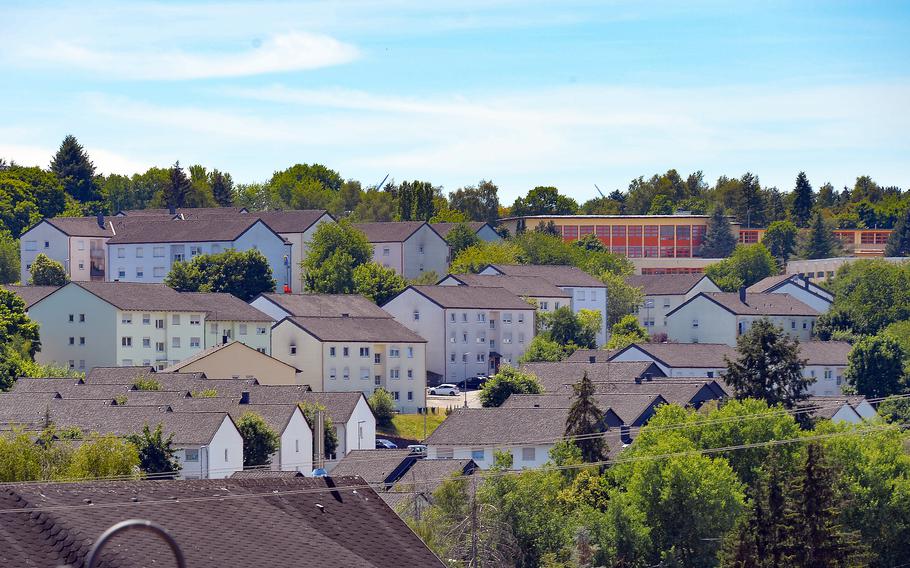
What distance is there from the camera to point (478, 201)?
18988 cm

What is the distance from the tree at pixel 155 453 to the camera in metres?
67.1

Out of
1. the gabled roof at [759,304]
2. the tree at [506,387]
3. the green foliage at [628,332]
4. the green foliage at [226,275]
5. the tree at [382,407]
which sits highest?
the green foliage at [226,275]

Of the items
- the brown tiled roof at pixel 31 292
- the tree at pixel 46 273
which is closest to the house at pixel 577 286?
the tree at pixel 46 273

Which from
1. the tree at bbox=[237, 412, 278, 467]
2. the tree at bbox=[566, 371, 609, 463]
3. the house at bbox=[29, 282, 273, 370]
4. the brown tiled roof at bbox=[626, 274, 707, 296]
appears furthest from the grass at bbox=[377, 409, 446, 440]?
the brown tiled roof at bbox=[626, 274, 707, 296]

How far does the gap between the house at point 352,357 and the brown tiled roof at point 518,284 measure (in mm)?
21892

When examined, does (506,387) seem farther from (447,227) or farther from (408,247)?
(447,227)

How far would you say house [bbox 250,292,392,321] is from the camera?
109m

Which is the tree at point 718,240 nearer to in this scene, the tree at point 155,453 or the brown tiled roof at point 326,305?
the brown tiled roof at point 326,305

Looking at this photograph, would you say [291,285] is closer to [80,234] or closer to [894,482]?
[80,234]

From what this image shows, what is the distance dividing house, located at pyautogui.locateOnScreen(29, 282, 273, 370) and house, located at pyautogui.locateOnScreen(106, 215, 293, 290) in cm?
1962

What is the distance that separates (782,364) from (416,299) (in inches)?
1493

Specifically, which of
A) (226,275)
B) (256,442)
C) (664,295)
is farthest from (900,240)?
(256,442)

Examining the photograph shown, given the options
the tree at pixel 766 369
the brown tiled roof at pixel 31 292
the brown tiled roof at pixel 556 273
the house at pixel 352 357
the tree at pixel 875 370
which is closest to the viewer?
the tree at pixel 766 369

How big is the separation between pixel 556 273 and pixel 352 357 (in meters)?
36.6
